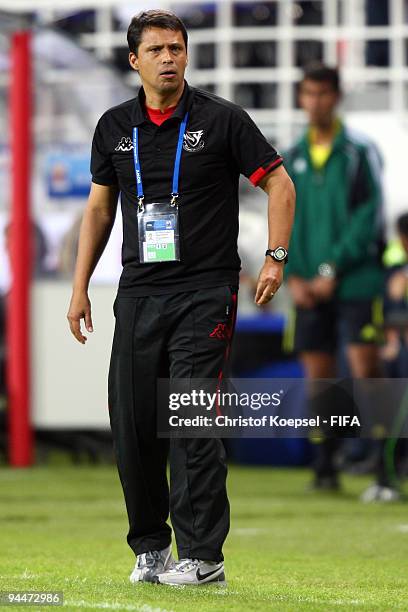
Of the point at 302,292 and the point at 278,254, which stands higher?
the point at 278,254

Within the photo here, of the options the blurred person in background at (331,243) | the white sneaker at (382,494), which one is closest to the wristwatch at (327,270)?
the blurred person in background at (331,243)

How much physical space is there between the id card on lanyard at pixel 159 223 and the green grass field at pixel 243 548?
113 centimetres

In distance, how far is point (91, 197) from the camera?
6027mm

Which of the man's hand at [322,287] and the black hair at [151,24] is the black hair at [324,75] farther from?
the black hair at [151,24]

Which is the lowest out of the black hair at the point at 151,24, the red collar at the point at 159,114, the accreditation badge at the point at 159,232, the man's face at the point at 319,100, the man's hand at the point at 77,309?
the man's hand at the point at 77,309

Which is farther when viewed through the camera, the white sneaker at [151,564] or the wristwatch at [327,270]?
the wristwatch at [327,270]

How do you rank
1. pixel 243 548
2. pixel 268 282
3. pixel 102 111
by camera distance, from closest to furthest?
pixel 268 282 → pixel 243 548 → pixel 102 111

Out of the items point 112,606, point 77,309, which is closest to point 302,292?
point 77,309

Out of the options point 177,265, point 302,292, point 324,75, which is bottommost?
point 302,292

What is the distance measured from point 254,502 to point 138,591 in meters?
4.82

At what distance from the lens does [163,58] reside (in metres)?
5.71

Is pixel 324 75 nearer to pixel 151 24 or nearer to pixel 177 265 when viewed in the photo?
pixel 151 24

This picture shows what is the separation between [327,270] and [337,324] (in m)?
0.41

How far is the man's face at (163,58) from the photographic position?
5.71m
